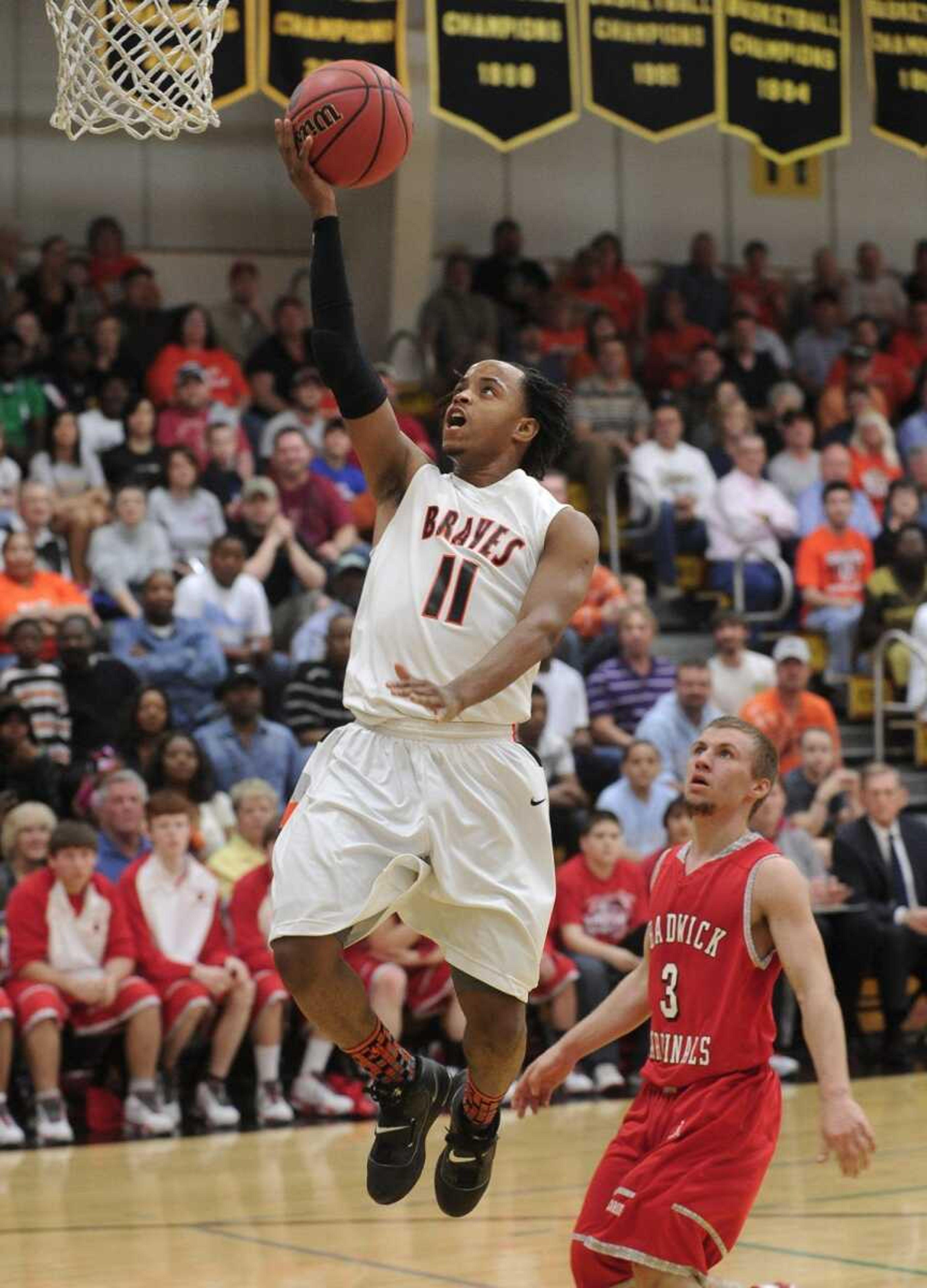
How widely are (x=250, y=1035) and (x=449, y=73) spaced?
18.5 ft

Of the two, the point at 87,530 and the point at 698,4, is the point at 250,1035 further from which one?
the point at 698,4

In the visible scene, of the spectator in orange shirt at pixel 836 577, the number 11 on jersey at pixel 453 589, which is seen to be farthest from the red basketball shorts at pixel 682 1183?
the spectator in orange shirt at pixel 836 577

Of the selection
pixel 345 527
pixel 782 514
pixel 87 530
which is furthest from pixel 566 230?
pixel 87 530

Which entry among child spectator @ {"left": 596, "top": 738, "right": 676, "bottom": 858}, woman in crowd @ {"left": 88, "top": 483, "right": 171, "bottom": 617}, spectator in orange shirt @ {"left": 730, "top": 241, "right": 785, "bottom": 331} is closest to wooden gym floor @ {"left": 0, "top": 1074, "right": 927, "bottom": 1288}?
child spectator @ {"left": 596, "top": 738, "right": 676, "bottom": 858}

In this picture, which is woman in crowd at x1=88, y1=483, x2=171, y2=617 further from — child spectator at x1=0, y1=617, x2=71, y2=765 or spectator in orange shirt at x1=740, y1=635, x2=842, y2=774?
spectator in orange shirt at x1=740, y1=635, x2=842, y2=774

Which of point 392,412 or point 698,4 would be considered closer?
point 392,412

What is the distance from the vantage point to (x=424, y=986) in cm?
992

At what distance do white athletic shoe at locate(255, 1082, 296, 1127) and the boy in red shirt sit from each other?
1.57m

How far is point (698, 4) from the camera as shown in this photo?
1300 cm

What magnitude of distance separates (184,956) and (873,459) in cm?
747

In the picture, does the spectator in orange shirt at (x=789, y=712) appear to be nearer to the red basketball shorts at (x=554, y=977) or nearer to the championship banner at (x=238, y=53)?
the red basketball shorts at (x=554, y=977)

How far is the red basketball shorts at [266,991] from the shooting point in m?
9.52

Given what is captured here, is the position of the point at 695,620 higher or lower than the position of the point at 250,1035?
higher

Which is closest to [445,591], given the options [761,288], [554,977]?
[554,977]
